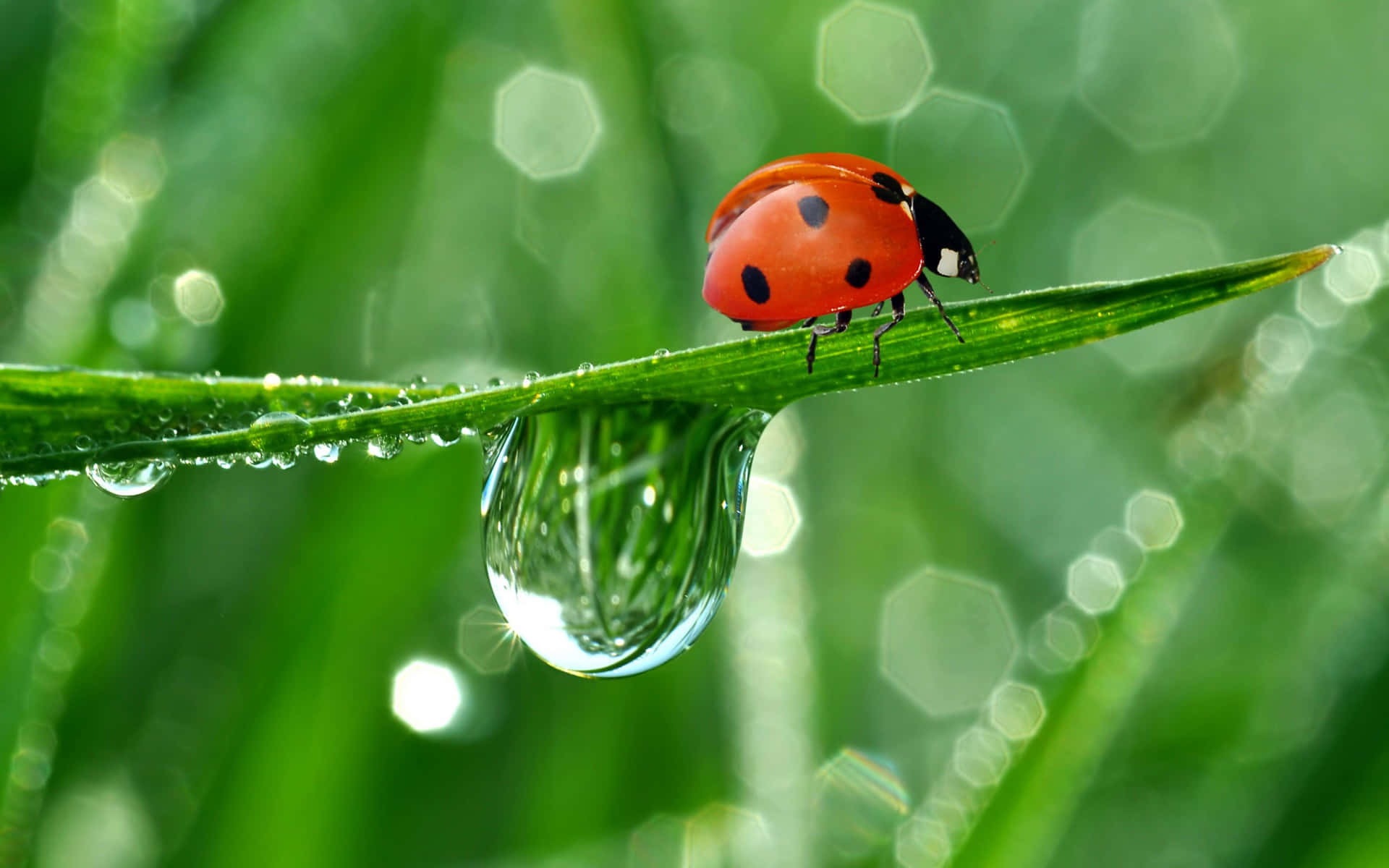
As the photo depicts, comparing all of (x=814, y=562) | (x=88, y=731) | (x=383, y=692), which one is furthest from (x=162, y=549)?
(x=814, y=562)

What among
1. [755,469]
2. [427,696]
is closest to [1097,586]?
[755,469]

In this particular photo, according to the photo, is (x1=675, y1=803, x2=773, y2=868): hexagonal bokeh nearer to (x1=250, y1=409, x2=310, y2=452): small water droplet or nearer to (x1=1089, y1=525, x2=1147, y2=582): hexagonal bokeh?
(x1=1089, y1=525, x2=1147, y2=582): hexagonal bokeh

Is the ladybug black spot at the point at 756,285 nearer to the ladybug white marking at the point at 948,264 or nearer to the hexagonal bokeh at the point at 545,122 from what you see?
the ladybug white marking at the point at 948,264

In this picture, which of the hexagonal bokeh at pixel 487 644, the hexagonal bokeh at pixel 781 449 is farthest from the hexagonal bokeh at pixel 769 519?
the hexagonal bokeh at pixel 487 644

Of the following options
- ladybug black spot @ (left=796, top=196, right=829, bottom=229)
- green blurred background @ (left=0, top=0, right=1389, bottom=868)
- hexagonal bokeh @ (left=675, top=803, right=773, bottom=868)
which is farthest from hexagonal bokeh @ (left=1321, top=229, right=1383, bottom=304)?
hexagonal bokeh @ (left=675, top=803, right=773, bottom=868)

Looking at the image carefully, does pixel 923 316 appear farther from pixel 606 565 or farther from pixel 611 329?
pixel 611 329

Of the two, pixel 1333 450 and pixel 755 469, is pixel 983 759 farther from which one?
pixel 1333 450
